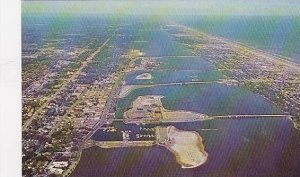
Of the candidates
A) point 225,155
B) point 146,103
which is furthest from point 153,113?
point 225,155

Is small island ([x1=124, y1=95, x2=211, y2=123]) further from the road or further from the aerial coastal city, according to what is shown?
the road

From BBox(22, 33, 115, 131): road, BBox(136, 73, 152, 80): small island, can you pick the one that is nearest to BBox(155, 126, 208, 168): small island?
BBox(136, 73, 152, 80): small island

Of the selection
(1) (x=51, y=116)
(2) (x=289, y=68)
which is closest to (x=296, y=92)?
(2) (x=289, y=68)

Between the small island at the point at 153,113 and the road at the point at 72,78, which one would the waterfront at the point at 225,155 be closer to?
the small island at the point at 153,113

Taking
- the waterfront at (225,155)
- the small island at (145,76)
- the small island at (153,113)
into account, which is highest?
the small island at (145,76)

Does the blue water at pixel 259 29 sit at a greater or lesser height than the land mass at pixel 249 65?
greater

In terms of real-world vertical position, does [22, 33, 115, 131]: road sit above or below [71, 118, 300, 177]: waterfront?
above

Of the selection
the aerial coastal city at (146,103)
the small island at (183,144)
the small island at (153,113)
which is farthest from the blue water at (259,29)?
the small island at (183,144)

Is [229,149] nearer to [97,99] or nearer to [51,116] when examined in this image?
[97,99]
